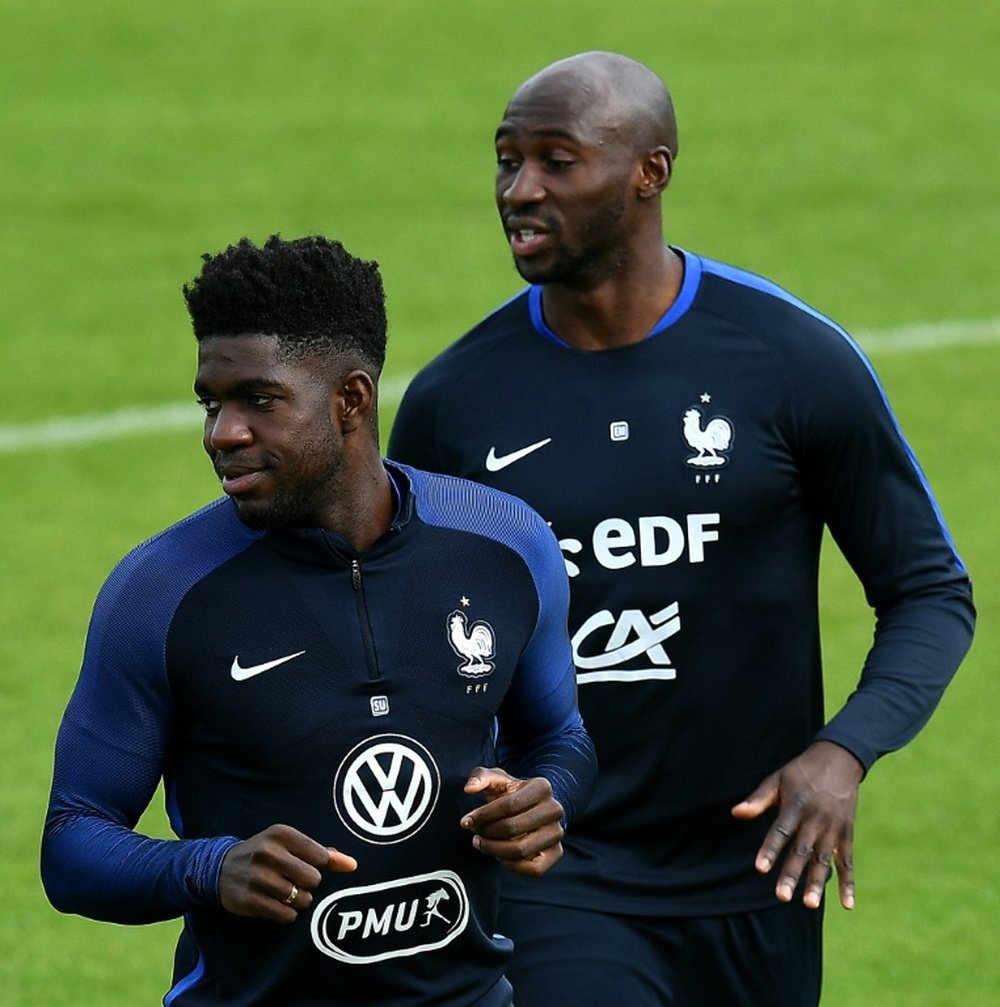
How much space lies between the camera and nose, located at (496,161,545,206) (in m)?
5.33

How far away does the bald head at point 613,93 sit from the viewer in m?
5.44

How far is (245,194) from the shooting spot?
54.6 feet

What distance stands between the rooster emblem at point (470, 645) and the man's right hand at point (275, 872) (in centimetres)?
48

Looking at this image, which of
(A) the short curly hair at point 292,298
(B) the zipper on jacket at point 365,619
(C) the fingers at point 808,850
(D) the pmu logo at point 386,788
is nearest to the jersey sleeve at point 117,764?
(D) the pmu logo at point 386,788

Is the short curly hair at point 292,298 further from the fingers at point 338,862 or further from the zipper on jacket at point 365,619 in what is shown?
the fingers at point 338,862

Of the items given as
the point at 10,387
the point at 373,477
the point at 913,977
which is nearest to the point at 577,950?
the point at 373,477

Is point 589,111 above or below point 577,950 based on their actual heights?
above

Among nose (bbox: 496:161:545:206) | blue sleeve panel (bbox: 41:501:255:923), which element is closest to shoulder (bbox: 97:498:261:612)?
blue sleeve panel (bbox: 41:501:255:923)

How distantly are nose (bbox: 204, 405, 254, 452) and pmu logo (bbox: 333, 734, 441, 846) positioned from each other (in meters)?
0.53

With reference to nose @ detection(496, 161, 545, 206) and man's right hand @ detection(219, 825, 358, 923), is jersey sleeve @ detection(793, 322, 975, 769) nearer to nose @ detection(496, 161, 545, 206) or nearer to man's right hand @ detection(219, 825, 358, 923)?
nose @ detection(496, 161, 545, 206)

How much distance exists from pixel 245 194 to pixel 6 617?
20.9 ft

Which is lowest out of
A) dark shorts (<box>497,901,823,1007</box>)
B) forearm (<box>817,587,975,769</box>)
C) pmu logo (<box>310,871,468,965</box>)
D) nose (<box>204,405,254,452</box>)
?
dark shorts (<box>497,901,823,1007</box>)

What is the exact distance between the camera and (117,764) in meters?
4.10

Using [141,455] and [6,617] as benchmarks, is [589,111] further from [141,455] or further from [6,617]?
[141,455]
